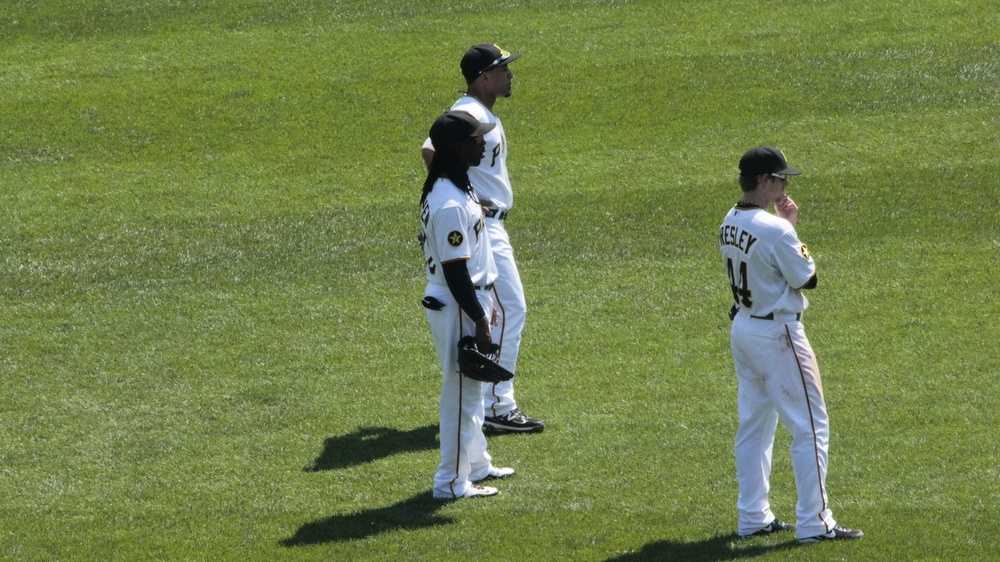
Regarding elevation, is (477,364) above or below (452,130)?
below

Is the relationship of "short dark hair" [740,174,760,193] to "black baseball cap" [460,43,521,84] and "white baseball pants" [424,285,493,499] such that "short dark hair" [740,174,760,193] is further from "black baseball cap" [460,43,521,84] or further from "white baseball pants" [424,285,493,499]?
"black baseball cap" [460,43,521,84]

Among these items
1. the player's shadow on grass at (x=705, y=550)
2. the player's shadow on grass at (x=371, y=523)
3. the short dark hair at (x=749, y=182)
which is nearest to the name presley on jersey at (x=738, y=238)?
the short dark hair at (x=749, y=182)

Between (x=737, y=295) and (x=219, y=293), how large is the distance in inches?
219

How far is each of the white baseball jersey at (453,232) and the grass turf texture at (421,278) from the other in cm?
127

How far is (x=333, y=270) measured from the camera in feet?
38.9

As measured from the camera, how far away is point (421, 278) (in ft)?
38.3

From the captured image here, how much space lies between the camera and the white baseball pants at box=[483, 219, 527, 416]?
28.9 ft

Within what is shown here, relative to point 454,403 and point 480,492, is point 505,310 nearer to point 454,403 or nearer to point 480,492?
point 454,403

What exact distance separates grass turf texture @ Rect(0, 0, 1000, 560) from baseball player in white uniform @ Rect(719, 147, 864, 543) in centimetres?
35

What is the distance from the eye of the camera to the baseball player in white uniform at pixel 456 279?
7.43 m

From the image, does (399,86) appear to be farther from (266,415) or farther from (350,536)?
(350,536)

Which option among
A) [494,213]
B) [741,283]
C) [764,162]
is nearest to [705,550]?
[741,283]

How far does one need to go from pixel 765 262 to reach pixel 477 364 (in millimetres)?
1586

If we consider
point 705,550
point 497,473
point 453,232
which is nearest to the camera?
point 705,550
